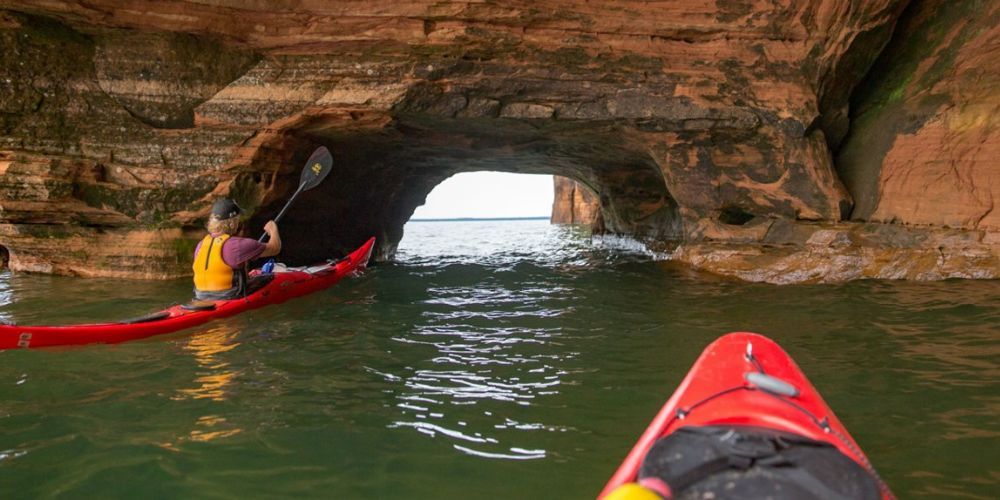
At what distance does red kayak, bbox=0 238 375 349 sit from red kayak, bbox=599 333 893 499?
172 inches

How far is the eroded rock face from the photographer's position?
299 inches

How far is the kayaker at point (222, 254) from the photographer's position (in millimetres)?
5824

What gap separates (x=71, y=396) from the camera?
3.48m

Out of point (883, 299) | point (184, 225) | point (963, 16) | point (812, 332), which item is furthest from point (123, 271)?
point (963, 16)

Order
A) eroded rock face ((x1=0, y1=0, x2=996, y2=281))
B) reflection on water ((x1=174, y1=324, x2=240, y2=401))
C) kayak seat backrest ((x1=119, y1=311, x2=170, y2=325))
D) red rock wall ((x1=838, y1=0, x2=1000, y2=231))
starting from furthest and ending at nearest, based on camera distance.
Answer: eroded rock face ((x1=0, y1=0, x2=996, y2=281)), red rock wall ((x1=838, y1=0, x2=1000, y2=231)), kayak seat backrest ((x1=119, y1=311, x2=170, y2=325)), reflection on water ((x1=174, y1=324, x2=240, y2=401))

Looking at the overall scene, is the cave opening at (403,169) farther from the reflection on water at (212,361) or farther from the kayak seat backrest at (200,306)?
the reflection on water at (212,361)

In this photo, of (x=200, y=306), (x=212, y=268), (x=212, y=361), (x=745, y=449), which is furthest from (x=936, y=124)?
(x=200, y=306)

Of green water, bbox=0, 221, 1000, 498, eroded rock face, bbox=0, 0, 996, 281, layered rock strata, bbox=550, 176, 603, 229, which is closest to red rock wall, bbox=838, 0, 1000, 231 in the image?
eroded rock face, bbox=0, 0, 996, 281

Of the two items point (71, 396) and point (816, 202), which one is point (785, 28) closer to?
point (816, 202)

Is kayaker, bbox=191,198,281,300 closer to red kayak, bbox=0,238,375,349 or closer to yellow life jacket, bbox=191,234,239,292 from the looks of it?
yellow life jacket, bbox=191,234,239,292

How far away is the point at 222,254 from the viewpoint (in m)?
5.85

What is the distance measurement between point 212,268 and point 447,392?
11.5ft

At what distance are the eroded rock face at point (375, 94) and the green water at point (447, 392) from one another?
2011 mm

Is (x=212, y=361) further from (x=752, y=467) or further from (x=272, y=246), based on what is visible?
(x=752, y=467)
